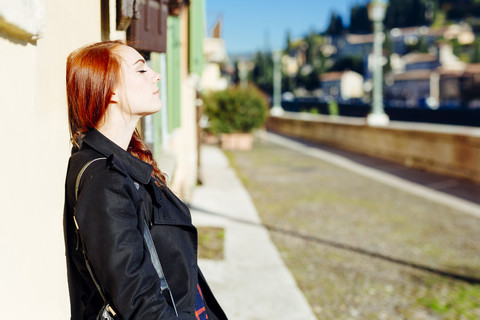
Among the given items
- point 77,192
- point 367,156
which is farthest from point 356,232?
point 367,156

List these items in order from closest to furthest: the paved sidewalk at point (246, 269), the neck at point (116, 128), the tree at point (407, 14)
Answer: the neck at point (116, 128) < the paved sidewalk at point (246, 269) < the tree at point (407, 14)

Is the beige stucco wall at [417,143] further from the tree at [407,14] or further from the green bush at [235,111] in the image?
the tree at [407,14]

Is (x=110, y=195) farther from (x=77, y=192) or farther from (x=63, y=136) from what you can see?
(x=63, y=136)

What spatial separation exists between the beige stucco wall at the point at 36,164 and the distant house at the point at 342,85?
105999 mm

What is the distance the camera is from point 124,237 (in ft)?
4.04

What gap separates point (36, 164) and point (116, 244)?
1.03ft

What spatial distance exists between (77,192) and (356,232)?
5612mm

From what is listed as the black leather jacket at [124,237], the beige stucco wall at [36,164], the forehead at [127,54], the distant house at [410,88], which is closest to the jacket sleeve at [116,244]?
the black leather jacket at [124,237]

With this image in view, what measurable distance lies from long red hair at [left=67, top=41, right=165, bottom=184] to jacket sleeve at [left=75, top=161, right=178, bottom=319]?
21 cm

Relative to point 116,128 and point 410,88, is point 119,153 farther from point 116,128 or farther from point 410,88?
point 410,88

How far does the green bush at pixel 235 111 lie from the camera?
17672 millimetres

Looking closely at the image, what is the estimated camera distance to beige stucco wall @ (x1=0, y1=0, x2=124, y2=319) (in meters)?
1.16

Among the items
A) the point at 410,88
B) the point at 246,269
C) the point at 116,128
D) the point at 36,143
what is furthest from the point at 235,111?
the point at 410,88

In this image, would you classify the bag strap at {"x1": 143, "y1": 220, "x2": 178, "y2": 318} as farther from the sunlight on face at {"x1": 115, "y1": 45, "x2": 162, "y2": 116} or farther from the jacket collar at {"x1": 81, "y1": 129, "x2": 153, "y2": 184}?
the sunlight on face at {"x1": 115, "y1": 45, "x2": 162, "y2": 116}
